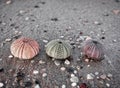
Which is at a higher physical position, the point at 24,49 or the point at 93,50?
the point at 24,49

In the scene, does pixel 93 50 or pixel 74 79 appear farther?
pixel 93 50

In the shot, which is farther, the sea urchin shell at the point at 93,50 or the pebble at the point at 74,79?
the sea urchin shell at the point at 93,50

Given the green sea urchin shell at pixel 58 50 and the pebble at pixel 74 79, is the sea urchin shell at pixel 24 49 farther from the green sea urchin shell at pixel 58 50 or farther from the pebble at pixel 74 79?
the pebble at pixel 74 79

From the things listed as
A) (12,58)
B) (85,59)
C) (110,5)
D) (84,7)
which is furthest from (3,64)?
(110,5)

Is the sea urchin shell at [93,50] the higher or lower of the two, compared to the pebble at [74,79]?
higher

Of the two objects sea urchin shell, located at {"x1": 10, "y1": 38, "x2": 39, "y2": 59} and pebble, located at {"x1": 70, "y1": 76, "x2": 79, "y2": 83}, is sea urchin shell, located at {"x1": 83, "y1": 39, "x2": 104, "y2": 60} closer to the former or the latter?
pebble, located at {"x1": 70, "y1": 76, "x2": 79, "y2": 83}

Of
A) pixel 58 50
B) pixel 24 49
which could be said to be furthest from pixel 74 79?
pixel 24 49

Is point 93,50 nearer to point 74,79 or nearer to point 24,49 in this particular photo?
point 74,79

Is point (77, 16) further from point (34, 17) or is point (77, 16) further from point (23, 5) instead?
point (23, 5)

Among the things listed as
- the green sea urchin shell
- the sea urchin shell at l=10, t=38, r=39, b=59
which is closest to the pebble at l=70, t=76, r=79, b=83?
the green sea urchin shell

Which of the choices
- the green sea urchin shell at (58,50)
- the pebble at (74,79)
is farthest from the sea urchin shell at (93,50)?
the pebble at (74,79)

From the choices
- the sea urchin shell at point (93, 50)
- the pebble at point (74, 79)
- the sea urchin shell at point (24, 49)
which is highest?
the sea urchin shell at point (24, 49)

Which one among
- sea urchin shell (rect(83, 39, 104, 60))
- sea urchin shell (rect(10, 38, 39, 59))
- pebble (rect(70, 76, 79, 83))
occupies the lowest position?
pebble (rect(70, 76, 79, 83))
